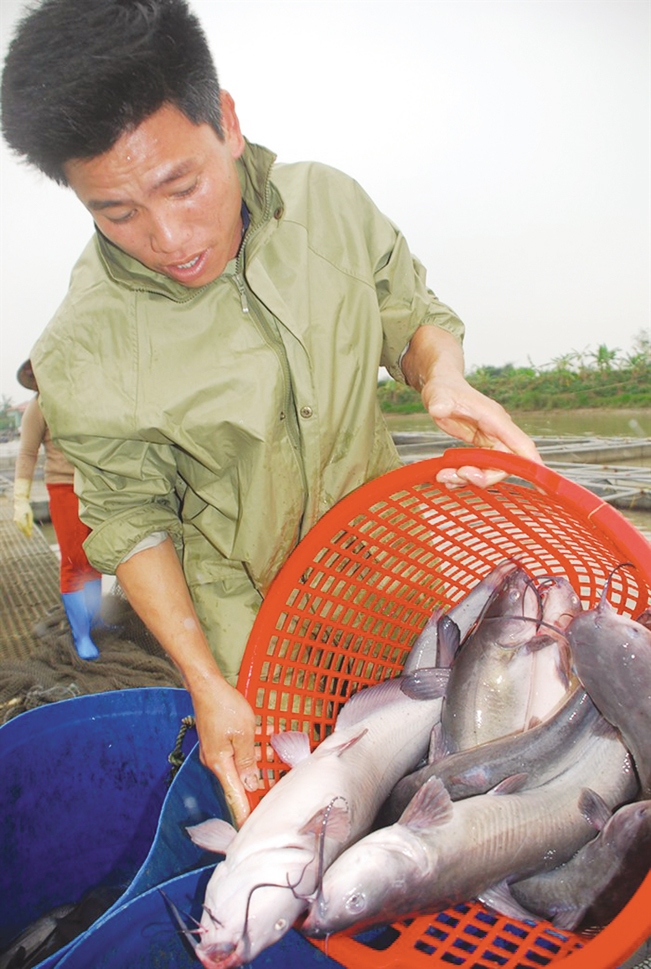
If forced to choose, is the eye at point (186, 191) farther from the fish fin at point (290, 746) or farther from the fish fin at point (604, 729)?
the fish fin at point (604, 729)

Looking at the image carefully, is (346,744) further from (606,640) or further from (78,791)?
(78,791)

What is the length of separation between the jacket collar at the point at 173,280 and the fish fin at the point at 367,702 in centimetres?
117

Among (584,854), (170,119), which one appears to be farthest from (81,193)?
(584,854)

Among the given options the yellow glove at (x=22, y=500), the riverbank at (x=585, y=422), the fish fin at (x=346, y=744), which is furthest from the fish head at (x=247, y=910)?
the riverbank at (x=585, y=422)

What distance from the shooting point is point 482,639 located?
190 cm

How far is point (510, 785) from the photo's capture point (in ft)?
5.25

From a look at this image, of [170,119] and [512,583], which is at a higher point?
[170,119]

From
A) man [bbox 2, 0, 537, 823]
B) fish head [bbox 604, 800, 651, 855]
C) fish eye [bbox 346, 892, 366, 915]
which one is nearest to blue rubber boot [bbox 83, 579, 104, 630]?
man [bbox 2, 0, 537, 823]

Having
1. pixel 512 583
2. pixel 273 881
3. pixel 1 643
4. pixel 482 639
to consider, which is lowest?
pixel 1 643

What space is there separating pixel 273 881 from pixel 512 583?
3.33ft

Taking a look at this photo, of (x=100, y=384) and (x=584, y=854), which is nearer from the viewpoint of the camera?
(x=584, y=854)

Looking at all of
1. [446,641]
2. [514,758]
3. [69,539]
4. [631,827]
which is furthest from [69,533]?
[631,827]

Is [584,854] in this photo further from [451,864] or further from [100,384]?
[100,384]

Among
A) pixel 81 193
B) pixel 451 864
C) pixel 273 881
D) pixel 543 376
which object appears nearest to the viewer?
pixel 273 881
